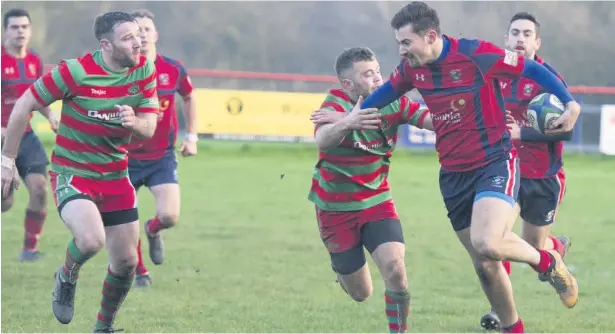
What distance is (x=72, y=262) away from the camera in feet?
21.4

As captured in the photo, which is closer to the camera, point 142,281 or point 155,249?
point 142,281

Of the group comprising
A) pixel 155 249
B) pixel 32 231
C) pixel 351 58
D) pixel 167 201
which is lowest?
pixel 155 249

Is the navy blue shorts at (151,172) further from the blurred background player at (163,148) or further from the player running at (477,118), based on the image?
the player running at (477,118)

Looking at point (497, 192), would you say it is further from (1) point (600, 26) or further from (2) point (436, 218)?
(1) point (600, 26)

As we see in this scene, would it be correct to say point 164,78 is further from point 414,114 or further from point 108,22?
point 414,114

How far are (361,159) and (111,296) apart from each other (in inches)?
67.4

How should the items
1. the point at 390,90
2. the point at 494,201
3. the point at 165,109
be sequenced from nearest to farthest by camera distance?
1. the point at 494,201
2. the point at 390,90
3. the point at 165,109

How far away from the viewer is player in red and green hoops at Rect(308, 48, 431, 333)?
249 inches

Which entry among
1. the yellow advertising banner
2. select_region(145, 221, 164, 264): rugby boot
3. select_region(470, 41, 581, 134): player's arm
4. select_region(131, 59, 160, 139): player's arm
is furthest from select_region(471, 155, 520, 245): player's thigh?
the yellow advertising banner

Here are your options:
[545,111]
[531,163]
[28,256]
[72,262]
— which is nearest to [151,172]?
[28,256]

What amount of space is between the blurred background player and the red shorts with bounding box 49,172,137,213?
192cm

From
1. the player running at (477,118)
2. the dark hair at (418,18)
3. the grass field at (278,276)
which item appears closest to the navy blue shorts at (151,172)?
the grass field at (278,276)

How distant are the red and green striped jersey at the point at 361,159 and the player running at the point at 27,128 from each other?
3.71 m

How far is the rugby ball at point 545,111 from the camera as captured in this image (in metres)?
6.16
